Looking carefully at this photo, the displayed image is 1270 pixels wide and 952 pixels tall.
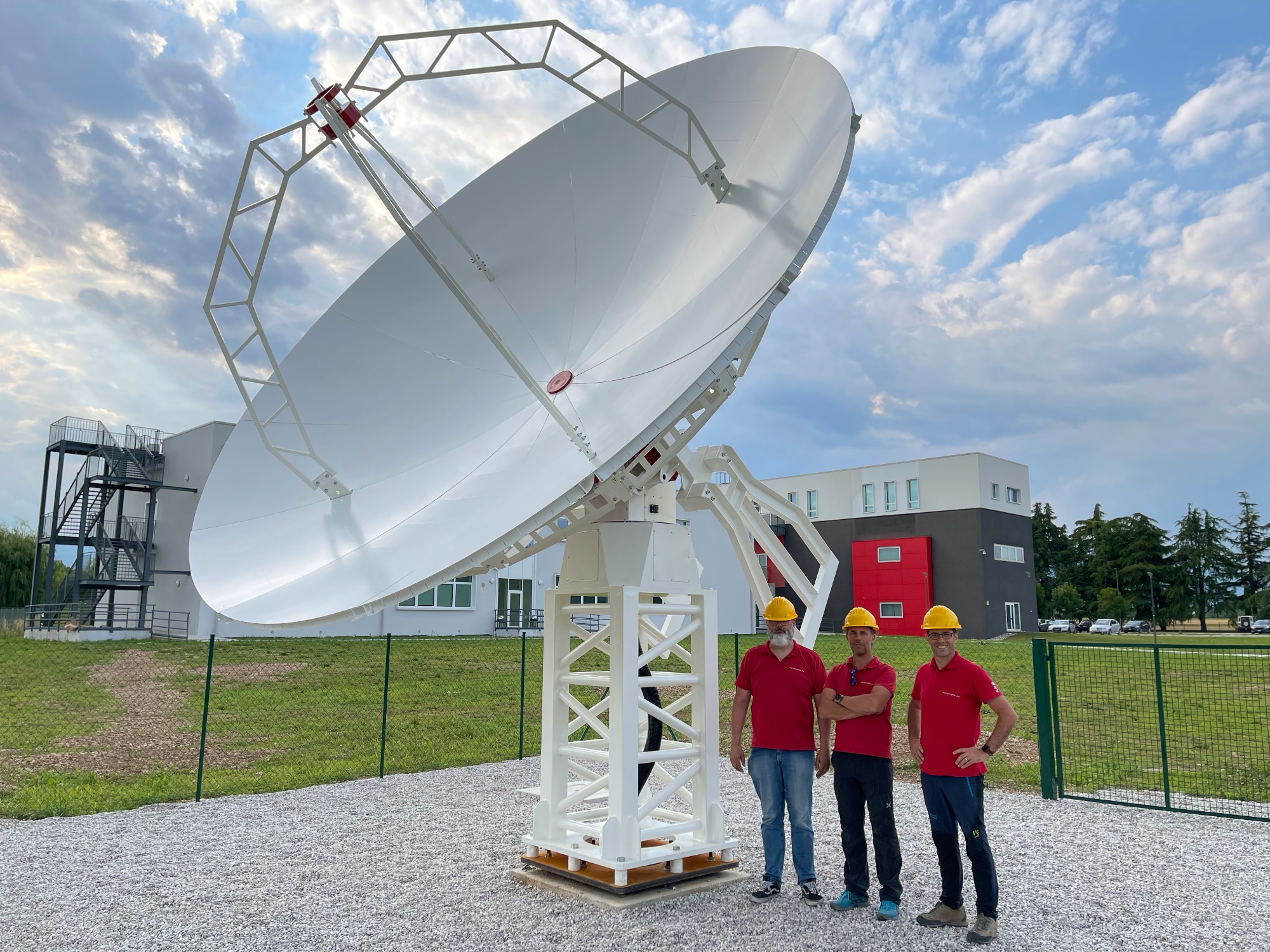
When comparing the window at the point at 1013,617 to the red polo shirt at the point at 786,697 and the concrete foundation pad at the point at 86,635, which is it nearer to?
the concrete foundation pad at the point at 86,635

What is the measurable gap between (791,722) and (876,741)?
608 mm

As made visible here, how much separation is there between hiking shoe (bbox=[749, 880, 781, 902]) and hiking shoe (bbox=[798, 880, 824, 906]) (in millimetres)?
218

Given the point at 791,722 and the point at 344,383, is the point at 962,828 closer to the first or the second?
the point at 791,722

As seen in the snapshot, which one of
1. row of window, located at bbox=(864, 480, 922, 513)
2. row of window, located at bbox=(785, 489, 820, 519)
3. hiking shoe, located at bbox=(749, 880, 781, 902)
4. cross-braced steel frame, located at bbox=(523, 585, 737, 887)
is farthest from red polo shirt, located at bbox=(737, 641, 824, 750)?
row of window, located at bbox=(785, 489, 820, 519)

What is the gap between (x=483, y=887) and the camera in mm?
7266

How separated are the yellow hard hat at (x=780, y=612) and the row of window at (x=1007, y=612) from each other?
4735 cm

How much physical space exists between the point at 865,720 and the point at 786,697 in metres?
0.58

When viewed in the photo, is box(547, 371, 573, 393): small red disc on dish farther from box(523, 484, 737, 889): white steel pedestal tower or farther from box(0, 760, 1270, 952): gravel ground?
box(0, 760, 1270, 952): gravel ground

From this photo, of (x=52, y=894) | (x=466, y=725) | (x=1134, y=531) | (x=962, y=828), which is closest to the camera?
(x=962, y=828)

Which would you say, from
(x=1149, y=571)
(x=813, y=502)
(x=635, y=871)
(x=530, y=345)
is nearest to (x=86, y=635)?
(x=530, y=345)

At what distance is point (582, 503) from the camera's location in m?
7.14

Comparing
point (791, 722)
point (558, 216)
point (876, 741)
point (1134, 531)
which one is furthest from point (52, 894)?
point (1134, 531)

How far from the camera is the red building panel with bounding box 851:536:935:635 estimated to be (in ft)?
169

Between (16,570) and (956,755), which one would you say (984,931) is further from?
(16,570)
